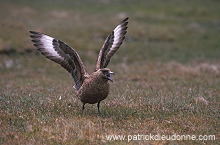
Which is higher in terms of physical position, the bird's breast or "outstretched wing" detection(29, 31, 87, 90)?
"outstretched wing" detection(29, 31, 87, 90)

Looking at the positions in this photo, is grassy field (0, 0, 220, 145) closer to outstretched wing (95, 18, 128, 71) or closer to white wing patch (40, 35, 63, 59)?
outstretched wing (95, 18, 128, 71)

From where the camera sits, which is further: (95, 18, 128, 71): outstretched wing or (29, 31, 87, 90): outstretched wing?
(95, 18, 128, 71): outstretched wing

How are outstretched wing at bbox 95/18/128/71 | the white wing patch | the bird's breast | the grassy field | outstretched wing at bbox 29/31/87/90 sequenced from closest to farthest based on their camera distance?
the grassy field < the bird's breast < outstretched wing at bbox 29/31/87/90 < the white wing patch < outstretched wing at bbox 95/18/128/71

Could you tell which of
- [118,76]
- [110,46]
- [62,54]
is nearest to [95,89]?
[62,54]

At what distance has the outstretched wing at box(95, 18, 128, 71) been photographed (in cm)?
1076

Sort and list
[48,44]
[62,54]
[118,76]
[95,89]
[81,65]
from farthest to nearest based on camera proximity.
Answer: [118,76]
[48,44]
[62,54]
[81,65]
[95,89]

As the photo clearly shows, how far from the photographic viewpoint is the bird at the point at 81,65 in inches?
383

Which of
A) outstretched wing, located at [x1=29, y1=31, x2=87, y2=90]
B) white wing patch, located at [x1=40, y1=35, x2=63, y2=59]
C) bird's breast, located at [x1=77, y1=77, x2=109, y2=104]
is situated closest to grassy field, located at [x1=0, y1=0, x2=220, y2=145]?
bird's breast, located at [x1=77, y1=77, x2=109, y2=104]

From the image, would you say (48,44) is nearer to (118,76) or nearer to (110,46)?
(110,46)

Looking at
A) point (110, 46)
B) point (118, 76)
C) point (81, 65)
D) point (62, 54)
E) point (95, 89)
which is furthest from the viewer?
point (118, 76)

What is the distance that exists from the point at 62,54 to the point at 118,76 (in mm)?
9230

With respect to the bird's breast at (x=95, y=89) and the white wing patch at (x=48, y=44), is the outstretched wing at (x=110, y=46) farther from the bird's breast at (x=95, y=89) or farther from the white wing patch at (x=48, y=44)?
the white wing patch at (x=48, y=44)

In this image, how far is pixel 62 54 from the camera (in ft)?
34.3

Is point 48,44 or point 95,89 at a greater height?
point 48,44
